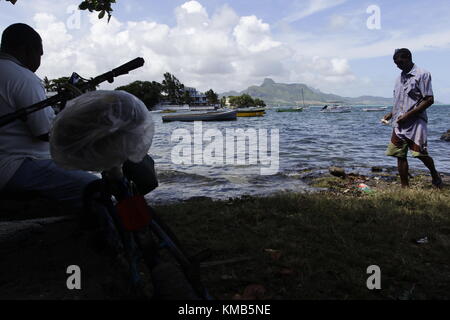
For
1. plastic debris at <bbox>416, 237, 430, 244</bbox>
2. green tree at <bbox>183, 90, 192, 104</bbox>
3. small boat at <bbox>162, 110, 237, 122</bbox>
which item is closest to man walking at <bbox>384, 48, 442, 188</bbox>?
plastic debris at <bbox>416, 237, 430, 244</bbox>

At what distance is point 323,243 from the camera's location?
11.9 ft

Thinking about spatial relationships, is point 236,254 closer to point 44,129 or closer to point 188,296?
point 188,296

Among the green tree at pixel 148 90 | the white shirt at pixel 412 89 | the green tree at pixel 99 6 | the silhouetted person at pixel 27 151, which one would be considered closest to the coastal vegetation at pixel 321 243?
the silhouetted person at pixel 27 151

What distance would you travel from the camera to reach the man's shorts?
6316 mm

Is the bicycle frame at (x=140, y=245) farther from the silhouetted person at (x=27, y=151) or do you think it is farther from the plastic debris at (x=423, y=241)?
the plastic debris at (x=423, y=241)

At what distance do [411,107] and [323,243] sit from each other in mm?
4155

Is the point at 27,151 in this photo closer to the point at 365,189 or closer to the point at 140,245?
the point at 140,245

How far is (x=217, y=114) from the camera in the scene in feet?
175

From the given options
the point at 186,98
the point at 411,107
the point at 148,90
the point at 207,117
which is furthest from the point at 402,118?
the point at 186,98

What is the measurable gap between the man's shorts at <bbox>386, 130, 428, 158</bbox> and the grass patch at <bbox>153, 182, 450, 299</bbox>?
1.00m

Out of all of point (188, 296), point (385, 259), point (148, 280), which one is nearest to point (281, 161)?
point (385, 259)

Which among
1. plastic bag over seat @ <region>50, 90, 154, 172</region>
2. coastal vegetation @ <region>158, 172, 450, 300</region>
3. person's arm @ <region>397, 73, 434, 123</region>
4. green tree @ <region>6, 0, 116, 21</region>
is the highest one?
green tree @ <region>6, 0, 116, 21</region>

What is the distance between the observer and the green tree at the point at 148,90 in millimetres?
118375

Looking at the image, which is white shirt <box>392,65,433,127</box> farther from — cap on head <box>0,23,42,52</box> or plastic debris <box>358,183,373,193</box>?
cap on head <box>0,23,42,52</box>
